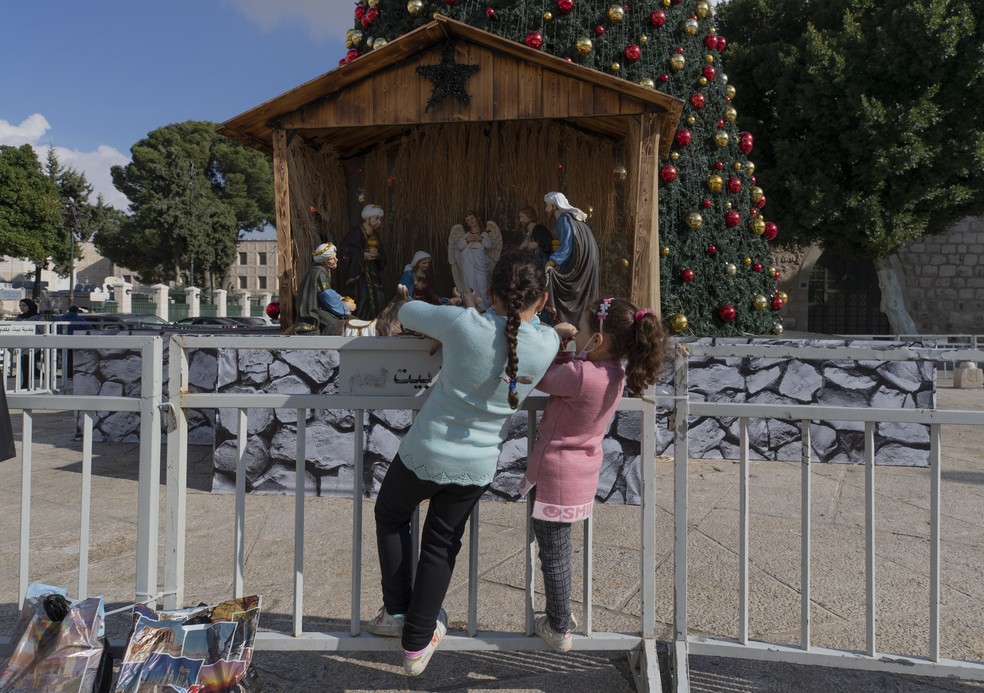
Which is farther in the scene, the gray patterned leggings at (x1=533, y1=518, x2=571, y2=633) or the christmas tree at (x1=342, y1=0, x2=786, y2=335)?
the christmas tree at (x1=342, y1=0, x2=786, y2=335)

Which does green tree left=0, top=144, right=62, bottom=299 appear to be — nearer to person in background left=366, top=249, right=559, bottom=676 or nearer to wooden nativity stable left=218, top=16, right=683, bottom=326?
wooden nativity stable left=218, top=16, right=683, bottom=326

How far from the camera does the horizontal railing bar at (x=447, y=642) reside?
247 cm

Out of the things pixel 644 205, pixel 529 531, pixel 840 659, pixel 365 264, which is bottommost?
pixel 840 659

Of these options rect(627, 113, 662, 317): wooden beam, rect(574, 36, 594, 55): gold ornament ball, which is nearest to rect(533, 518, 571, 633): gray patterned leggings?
rect(627, 113, 662, 317): wooden beam

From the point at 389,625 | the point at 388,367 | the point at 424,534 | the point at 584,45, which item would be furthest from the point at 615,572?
the point at 584,45

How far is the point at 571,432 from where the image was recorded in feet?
7.77

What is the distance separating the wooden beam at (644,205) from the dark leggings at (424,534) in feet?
13.0

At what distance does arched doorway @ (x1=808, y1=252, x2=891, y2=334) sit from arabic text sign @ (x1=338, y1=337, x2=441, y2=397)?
23477mm

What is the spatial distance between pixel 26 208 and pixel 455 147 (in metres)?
37.2

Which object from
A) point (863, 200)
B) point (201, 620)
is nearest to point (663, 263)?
point (201, 620)

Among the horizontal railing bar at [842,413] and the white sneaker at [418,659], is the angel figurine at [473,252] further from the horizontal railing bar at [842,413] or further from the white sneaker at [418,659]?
the white sneaker at [418,659]

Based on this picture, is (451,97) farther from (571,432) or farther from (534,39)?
(571,432)

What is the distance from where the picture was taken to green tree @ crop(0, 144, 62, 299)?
35281 mm

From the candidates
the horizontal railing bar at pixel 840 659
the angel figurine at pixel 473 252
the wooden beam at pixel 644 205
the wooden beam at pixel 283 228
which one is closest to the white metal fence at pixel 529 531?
the horizontal railing bar at pixel 840 659
